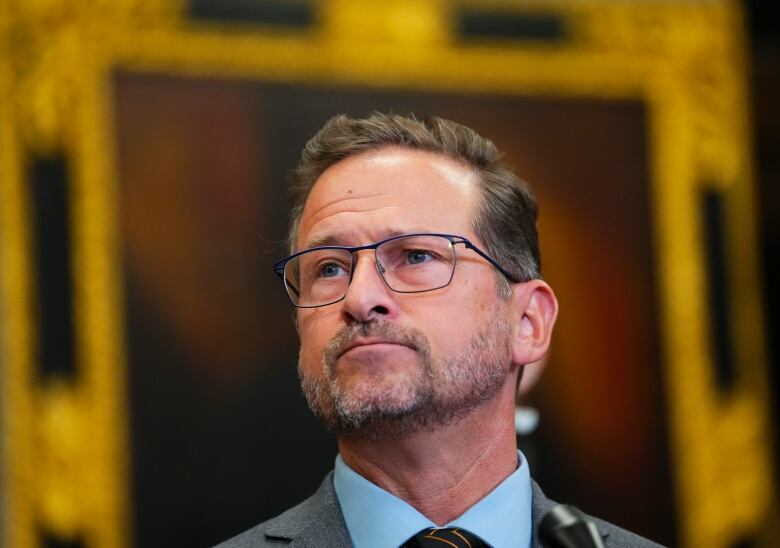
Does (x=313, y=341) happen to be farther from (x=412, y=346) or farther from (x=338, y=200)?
(x=338, y=200)

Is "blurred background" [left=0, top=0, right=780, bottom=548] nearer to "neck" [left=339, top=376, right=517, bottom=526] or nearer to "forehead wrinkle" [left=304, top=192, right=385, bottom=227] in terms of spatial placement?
"forehead wrinkle" [left=304, top=192, right=385, bottom=227]

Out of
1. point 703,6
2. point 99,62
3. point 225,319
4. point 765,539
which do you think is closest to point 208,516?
point 225,319

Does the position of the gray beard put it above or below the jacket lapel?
above

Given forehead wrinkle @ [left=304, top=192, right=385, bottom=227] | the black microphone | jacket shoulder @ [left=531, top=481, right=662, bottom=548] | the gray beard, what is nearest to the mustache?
the gray beard

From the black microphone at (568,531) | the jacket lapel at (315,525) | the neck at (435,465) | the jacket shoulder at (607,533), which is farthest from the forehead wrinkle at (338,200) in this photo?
the black microphone at (568,531)

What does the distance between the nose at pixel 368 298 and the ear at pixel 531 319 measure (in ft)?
1.32

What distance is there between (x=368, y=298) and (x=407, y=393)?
0.22 metres

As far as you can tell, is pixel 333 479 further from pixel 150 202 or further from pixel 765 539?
pixel 765 539

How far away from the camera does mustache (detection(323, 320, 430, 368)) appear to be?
2.43 meters

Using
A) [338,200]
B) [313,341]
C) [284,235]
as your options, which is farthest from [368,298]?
[284,235]

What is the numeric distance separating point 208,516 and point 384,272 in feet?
9.74

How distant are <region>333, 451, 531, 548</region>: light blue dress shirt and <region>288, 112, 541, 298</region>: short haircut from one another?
49 cm

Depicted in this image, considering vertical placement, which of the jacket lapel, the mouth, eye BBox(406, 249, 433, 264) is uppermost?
eye BBox(406, 249, 433, 264)

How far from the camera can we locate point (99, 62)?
5.24 meters
